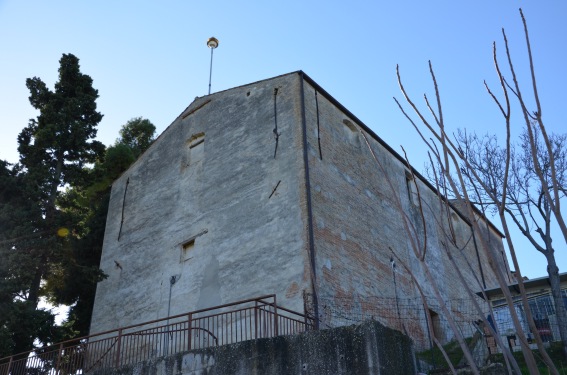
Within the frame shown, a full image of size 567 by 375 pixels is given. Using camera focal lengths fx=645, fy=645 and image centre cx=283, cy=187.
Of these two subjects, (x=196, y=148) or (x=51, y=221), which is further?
(x=196, y=148)

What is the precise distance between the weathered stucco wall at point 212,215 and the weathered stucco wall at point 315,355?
308cm

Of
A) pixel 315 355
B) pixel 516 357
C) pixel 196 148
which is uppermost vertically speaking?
pixel 196 148

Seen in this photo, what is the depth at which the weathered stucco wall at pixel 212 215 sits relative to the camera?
15.4 meters

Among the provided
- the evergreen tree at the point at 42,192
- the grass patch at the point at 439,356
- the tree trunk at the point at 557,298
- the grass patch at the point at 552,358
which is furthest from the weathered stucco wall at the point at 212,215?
the tree trunk at the point at 557,298

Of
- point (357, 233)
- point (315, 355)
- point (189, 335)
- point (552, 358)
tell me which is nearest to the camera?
point (315, 355)

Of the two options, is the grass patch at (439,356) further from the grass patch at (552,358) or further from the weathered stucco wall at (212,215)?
the weathered stucco wall at (212,215)

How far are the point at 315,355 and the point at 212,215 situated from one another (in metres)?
7.94

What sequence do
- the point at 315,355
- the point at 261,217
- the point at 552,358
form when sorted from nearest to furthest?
the point at 315,355 → the point at 552,358 → the point at 261,217

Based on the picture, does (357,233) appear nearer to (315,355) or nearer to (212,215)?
(212,215)

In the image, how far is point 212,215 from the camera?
17.5 meters

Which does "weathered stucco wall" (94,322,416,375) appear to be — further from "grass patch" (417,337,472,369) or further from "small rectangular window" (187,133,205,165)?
"small rectangular window" (187,133,205,165)

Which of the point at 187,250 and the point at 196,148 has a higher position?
the point at 196,148

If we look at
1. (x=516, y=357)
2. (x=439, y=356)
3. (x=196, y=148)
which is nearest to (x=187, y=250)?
(x=196, y=148)

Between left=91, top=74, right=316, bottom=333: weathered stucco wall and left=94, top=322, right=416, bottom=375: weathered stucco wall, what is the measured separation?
10.1 feet
